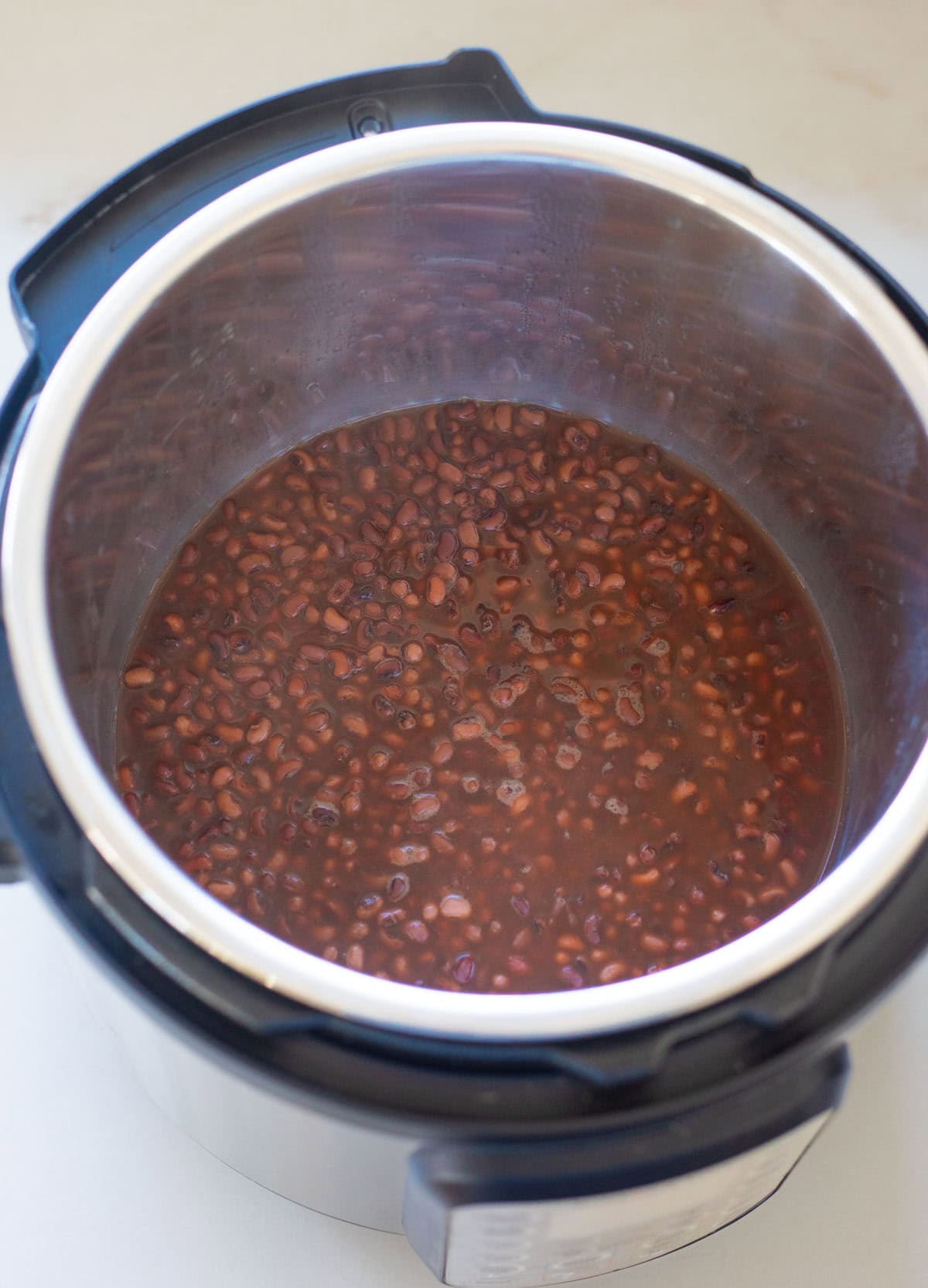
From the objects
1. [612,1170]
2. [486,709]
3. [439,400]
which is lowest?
[612,1170]

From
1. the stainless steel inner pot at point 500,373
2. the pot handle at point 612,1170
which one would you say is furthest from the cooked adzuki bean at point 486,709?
the pot handle at point 612,1170

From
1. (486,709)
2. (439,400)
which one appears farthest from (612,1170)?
(439,400)

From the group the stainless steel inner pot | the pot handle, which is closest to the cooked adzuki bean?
the stainless steel inner pot

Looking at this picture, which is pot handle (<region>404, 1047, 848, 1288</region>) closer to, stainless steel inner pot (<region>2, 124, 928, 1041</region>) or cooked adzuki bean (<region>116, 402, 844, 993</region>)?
stainless steel inner pot (<region>2, 124, 928, 1041</region>)

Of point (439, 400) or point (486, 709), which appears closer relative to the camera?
point (486, 709)

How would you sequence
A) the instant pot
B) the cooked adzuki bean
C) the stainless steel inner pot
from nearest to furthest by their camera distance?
the instant pot < the stainless steel inner pot < the cooked adzuki bean

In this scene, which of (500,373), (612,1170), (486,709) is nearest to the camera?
(612,1170)

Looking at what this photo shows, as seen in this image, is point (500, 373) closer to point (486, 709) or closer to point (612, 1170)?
point (486, 709)
